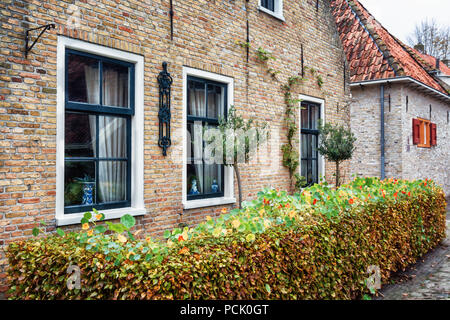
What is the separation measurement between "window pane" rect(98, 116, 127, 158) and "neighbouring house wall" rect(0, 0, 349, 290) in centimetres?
32

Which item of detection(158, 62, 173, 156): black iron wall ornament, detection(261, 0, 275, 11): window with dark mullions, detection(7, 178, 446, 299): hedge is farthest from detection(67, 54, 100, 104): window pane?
detection(261, 0, 275, 11): window with dark mullions

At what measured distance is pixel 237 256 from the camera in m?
2.97

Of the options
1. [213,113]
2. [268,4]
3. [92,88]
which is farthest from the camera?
[268,4]

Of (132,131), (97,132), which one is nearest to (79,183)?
(97,132)

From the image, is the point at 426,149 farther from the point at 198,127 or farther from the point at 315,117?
the point at 198,127

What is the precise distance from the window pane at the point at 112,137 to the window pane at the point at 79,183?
274 millimetres

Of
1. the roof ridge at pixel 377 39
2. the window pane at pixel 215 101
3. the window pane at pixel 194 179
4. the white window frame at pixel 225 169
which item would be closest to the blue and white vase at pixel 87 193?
the white window frame at pixel 225 169

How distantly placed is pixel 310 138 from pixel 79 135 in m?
6.05

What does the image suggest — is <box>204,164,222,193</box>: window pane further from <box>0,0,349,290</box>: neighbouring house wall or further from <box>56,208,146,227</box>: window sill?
<box>56,208,146,227</box>: window sill

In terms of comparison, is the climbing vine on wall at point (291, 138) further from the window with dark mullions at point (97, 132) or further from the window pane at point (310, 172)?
the window with dark mullions at point (97, 132)

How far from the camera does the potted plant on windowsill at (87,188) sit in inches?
194

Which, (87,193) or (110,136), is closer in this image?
(87,193)

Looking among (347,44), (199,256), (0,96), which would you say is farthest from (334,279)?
(347,44)
